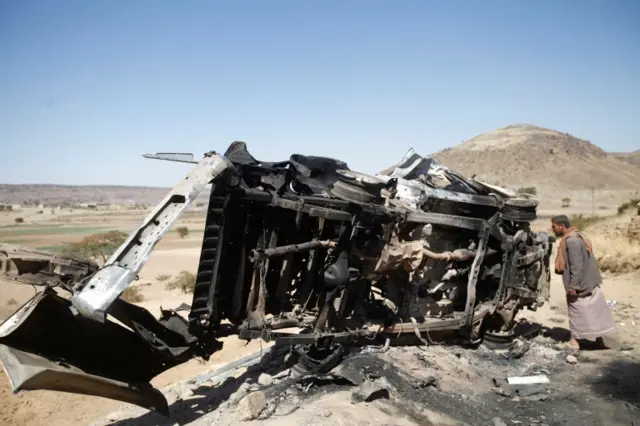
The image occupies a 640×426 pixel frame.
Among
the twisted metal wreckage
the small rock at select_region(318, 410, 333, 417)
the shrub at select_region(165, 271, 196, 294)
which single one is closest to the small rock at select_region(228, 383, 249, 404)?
the twisted metal wreckage

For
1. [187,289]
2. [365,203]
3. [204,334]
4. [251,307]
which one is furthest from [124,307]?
[187,289]

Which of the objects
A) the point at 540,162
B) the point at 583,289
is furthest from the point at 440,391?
the point at 540,162

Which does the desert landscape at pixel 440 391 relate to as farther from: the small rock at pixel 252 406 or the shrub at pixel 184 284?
the shrub at pixel 184 284

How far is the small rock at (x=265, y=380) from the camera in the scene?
18.7ft

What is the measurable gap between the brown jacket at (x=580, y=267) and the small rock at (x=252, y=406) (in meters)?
4.93

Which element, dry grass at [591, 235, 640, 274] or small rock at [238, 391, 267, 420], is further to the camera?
dry grass at [591, 235, 640, 274]

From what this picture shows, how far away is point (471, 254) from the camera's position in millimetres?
6598

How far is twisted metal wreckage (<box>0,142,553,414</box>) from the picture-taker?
4191 mm

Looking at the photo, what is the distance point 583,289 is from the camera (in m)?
7.09

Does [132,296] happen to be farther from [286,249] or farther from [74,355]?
[286,249]

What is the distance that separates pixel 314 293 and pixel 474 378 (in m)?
2.34

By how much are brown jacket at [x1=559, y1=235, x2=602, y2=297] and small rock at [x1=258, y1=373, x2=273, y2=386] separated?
15.1 ft

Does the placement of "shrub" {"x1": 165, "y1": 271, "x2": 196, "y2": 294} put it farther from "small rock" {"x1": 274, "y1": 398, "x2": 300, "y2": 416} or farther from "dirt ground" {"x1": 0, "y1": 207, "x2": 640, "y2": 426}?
"small rock" {"x1": 274, "y1": 398, "x2": 300, "y2": 416}

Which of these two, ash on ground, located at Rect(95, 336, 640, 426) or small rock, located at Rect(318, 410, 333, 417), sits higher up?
small rock, located at Rect(318, 410, 333, 417)
